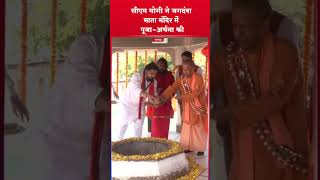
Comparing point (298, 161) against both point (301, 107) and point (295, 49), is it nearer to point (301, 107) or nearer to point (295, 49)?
point (301, 107)

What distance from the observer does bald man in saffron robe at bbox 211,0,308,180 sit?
128 centimetres

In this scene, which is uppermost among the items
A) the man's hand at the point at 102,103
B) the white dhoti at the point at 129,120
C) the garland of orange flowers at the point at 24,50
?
the garland of orange flowers at the point at 24,50

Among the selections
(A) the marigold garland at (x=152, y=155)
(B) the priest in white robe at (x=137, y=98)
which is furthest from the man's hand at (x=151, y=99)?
(A) the marigold garland at (x=152, y=155)

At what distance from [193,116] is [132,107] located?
187 mm

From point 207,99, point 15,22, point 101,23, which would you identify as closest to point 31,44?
point 15,22

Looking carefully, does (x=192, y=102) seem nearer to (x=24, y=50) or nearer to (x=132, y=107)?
(x=132, y=107)

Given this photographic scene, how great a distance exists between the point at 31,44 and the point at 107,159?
421 millimetres

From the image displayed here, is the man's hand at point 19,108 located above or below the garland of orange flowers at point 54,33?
below

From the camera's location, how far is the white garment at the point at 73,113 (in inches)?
51.6

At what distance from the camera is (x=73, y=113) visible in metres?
1.32

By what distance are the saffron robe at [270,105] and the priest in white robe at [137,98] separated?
0.19 m

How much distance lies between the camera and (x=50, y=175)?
4.39ft

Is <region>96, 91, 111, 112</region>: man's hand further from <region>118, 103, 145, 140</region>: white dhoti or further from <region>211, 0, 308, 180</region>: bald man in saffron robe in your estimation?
<region>211, 0, 308, 180</region>: bald man in saffron robe

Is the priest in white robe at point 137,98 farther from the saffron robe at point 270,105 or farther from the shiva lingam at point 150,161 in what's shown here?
the saffron robe at point 270,105
